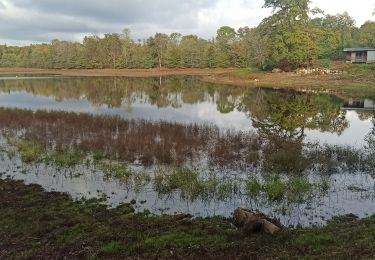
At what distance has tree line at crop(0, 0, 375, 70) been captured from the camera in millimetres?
79744

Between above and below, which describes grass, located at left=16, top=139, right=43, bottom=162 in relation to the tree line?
below

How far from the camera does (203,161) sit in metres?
19.7

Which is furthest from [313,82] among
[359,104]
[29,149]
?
[29,149]

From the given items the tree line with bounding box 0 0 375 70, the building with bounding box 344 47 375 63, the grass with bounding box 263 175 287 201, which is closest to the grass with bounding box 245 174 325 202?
the grass with bounding box 263 175 287 201

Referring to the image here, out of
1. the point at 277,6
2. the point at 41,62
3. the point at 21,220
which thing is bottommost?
the point at 21,220

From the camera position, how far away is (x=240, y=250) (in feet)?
31.3

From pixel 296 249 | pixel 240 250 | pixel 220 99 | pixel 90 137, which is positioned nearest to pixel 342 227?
pixel 296 249

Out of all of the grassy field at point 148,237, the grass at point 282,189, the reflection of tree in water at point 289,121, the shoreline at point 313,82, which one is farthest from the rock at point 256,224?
the shoreline at point 313,82

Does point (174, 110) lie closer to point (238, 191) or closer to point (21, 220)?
point (238, 191)

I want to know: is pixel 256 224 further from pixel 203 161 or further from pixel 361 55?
pixel 361 55

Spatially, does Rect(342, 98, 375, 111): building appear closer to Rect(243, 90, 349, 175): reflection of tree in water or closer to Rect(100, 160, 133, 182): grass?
Rect(243, 90, 349, 175): reflection of tree in water

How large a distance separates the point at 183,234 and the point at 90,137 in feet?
50.3

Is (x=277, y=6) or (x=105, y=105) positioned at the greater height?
(x=277, y=6)

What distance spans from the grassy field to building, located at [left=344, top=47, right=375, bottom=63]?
2977 inches
